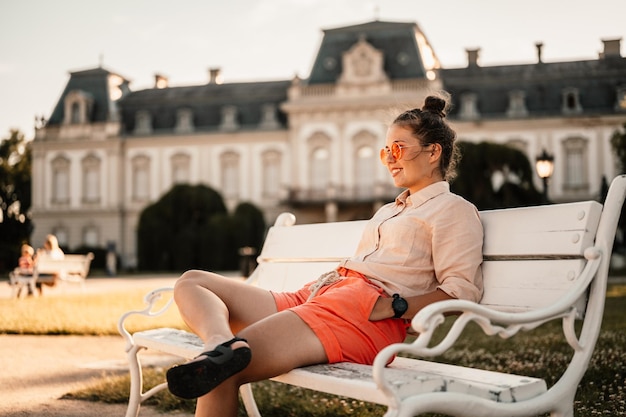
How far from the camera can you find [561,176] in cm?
3183

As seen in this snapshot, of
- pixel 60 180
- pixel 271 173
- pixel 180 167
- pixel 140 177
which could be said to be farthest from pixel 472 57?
pixel 60 180

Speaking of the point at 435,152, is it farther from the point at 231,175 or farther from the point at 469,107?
the point at 231,175

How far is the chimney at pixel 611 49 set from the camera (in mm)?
31922

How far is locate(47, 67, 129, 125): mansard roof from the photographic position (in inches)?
1447

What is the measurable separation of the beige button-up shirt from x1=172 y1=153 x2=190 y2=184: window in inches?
1332

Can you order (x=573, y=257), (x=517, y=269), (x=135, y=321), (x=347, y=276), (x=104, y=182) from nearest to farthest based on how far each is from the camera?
(x=573, y=257)
(x=517, y=269)
(x=347, y=276)
(x=135, y=321)
(x=104, y=182)

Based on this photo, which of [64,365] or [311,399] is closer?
[311,399]

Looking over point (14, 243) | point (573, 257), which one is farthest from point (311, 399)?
point (14, 243)

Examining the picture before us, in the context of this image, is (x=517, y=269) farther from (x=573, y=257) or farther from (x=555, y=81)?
(x=555, y=81)

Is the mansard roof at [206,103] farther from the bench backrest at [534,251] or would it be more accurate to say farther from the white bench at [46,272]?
the bench backrest at [534,251]

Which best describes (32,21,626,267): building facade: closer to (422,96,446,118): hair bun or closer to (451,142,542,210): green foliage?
(451,142,542,210): green foliage

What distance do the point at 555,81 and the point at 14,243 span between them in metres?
29.4

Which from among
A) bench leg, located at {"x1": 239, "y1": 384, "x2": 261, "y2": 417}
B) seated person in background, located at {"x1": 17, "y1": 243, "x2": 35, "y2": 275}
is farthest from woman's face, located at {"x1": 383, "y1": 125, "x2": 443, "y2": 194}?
seated person in background, located at {"x1": 17, "y1": 243, "x2": 35, "y2": 275}

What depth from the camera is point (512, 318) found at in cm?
185
